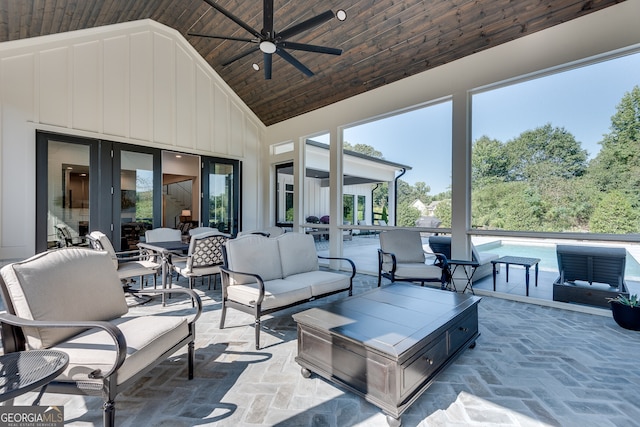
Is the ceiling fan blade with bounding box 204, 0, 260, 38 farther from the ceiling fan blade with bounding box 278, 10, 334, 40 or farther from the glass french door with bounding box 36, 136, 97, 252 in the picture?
the glass french door with bounding box 36, 136, 97, 252

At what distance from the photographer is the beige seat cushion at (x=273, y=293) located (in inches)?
117

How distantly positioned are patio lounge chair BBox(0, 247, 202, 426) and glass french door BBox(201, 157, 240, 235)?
18.2 ft

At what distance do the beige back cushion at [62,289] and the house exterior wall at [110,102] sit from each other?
4.49 meters

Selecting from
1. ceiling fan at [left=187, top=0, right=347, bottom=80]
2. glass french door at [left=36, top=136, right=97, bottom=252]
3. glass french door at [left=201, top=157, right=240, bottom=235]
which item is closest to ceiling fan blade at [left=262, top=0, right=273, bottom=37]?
ceiling fan at [left=187, top=0, right=347, bottom=80]

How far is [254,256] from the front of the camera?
3451 millimetres

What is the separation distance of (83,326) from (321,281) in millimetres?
2343

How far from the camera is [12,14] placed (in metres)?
4.44

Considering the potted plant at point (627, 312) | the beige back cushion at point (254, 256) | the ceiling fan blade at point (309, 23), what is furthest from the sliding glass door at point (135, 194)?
the potted plant at point (627, 312)

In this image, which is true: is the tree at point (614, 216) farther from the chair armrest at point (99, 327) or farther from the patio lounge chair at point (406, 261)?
the chair armrest at point (99, 327)

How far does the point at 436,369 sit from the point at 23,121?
7218 millimetres

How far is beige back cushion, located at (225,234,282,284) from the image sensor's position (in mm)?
3301

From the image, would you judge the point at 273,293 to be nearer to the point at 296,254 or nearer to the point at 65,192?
the point at 296,254

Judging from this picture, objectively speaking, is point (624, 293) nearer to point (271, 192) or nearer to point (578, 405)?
point (578, 405)

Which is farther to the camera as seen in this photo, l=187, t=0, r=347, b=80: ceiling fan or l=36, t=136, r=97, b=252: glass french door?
l=36, t=136, r=97, b=252: glass french door
